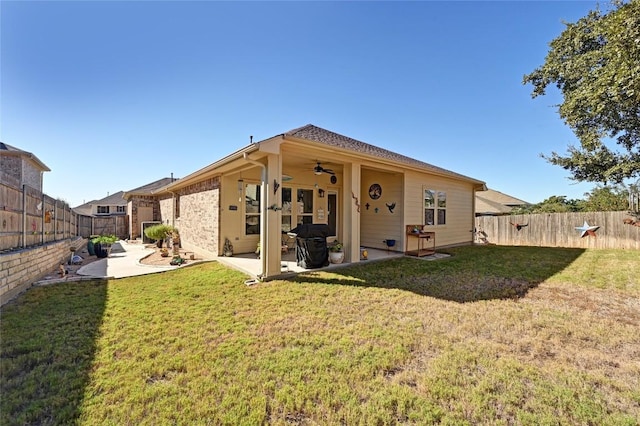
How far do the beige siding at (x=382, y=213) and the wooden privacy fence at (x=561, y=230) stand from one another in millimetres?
7902

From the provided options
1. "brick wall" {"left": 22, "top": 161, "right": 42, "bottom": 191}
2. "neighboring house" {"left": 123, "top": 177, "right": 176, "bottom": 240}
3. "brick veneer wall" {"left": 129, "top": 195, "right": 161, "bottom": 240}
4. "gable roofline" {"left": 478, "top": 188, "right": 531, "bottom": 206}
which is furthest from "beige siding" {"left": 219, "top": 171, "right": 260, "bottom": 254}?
"gable roofline" {"left": 478, "top": 188, "right": 531, "bottom": 206}

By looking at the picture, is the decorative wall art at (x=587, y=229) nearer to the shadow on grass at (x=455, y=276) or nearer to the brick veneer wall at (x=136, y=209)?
the shadow on grass at (x=455, y=276)

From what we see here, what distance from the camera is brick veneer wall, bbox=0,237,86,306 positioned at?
4.45 meters

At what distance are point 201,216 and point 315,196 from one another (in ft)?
13.5

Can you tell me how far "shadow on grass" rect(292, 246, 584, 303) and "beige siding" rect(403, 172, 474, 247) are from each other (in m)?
1.97

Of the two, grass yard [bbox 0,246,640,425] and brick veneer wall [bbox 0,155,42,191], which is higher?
brick veneer wall [bbox 0,155,42,191]

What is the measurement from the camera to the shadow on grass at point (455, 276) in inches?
205

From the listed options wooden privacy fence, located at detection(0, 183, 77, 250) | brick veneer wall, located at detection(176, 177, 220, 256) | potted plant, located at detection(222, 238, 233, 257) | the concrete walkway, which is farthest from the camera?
brick veneer wall, located at detection(176, 177, 220, 256)

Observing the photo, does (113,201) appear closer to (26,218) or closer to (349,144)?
(26,218)

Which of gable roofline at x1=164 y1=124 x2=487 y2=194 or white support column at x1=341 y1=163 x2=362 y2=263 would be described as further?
white support column at x1=341 y1=163 x2=362 y2=263

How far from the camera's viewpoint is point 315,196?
10016 millimetres

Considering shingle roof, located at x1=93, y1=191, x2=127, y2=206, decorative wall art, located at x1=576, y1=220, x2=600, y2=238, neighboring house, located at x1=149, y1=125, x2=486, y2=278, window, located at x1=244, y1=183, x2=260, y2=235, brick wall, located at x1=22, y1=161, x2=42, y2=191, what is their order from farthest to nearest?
shingle roof, located at x1=93, y1=191, x2=127, y2=206 → brick wall, located at x1=22, y1=161, x2=42, y2=191 → decorative wall art, located at x1=576, y1=220, x2=600, y2=238 → window, located at x1=244, y1=183, x2=260, y2=235 → neighboring house, located at x1=149, y1=125, x2=486, y2=278

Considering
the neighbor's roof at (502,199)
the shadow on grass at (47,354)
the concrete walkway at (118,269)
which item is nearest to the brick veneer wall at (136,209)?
the concrete walkway at (118,269)

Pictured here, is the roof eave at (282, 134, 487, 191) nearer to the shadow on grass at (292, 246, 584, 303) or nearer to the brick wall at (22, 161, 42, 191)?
the shadow on grass at (292, 246, 584, 303)
